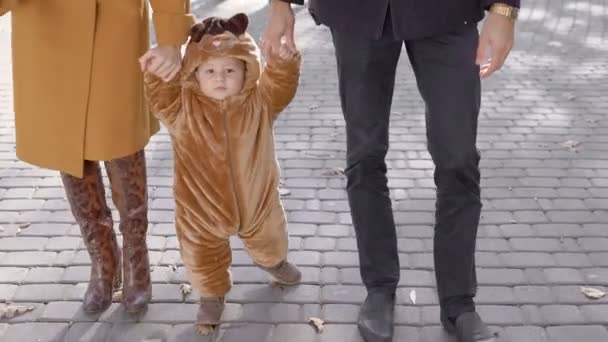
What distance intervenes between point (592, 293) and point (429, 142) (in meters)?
1.30

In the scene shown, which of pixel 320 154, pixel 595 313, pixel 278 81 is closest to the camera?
pixel 278 81

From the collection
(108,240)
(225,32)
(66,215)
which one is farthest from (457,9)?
(66,215)

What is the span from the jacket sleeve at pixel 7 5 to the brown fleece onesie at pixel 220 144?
1.80ft

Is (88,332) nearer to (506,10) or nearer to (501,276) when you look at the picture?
(501,276)

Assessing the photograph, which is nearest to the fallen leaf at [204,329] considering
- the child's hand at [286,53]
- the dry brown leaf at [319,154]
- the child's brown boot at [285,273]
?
the child's brown boot at [285,273]

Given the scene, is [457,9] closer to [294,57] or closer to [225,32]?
[294,57]

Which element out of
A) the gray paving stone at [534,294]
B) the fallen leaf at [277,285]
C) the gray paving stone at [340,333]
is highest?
the gray paving stone at [534,294]

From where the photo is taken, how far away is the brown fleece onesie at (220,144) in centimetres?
283

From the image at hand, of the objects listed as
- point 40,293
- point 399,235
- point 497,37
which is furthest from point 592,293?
point 40,293

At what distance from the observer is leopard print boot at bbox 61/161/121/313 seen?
3156 millimetres

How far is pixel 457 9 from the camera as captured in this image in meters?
2.62

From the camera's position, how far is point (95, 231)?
128 inches

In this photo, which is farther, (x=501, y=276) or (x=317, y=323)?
(x=501, y=276)

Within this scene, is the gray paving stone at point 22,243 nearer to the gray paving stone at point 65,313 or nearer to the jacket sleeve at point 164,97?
the gray paving stone at point 65,313
